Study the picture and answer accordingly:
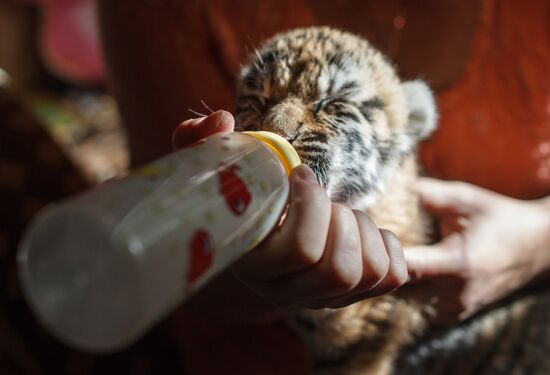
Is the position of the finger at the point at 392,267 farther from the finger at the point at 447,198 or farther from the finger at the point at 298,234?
the finger at the point at 447,198

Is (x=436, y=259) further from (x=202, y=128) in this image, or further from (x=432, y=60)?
(x=202, y=128)

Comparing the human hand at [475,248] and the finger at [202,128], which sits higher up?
the finger at [202,128]

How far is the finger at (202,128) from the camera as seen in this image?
1.30ft

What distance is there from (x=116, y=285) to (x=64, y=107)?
2.28 m

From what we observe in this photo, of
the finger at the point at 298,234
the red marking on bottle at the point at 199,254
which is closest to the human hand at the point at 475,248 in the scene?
the finger at the point at 298,234

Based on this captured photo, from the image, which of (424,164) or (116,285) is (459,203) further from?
(116,285)

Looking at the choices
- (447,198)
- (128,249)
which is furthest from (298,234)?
(447,198)

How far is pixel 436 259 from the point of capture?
0.62m

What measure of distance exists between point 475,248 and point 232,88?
39 centimetres

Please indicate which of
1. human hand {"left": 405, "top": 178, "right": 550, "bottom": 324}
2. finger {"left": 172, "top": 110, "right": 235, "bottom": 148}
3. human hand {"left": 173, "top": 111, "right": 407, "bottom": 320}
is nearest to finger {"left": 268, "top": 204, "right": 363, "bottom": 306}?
human hand {"left": 173, "top": 111, "right": 407, "bottom": 320}

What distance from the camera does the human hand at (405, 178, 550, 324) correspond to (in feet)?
2.19

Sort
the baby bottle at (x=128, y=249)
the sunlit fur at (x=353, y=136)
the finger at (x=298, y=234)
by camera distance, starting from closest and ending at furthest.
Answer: the baby bottle at (x=128, y=249) → the finger at (x=298, y=234) → the sunlit fur at (x=353, y=136)

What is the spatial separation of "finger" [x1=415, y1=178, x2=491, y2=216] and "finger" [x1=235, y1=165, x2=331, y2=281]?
36 centimetres

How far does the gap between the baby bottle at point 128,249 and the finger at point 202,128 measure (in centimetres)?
8
